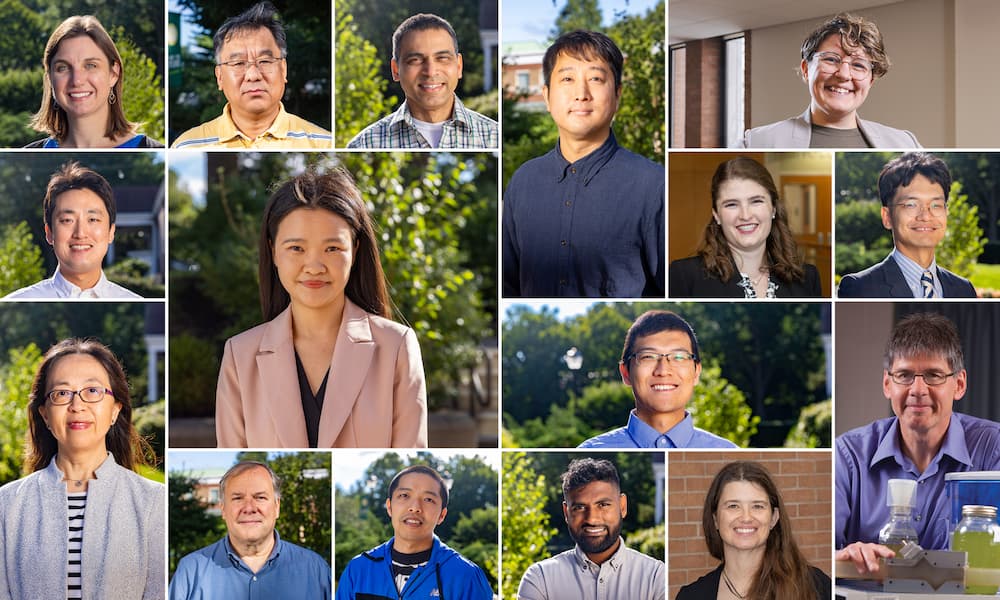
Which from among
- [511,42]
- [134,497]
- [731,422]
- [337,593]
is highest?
[511,42]

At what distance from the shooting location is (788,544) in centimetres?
524

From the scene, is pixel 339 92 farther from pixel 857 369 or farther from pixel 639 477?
pixel 857 369

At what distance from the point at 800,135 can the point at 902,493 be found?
1.56 m

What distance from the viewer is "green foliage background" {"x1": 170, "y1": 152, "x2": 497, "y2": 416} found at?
5297 millimetres

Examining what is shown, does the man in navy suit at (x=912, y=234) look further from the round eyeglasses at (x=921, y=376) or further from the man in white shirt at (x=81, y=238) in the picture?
the man in white shirt at (x=81, y=238)

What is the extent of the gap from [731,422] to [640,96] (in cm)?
141

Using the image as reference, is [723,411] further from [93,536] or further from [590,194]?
[93,536]

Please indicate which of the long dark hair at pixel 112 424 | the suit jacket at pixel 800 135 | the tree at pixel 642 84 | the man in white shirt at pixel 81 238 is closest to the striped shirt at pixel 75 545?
the long dark hair at pixel 112 424

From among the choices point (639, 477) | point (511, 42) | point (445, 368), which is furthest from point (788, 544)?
point (511, 42)

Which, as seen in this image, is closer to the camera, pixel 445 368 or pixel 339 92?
pixel 339 92

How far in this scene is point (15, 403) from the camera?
17.5 ft

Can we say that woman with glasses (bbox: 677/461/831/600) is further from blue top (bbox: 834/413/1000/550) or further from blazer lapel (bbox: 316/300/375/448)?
blazer lapel (bbox: 316/300/375/448)

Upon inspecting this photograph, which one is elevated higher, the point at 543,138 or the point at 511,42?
the point at 511,42

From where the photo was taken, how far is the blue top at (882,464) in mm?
5250
